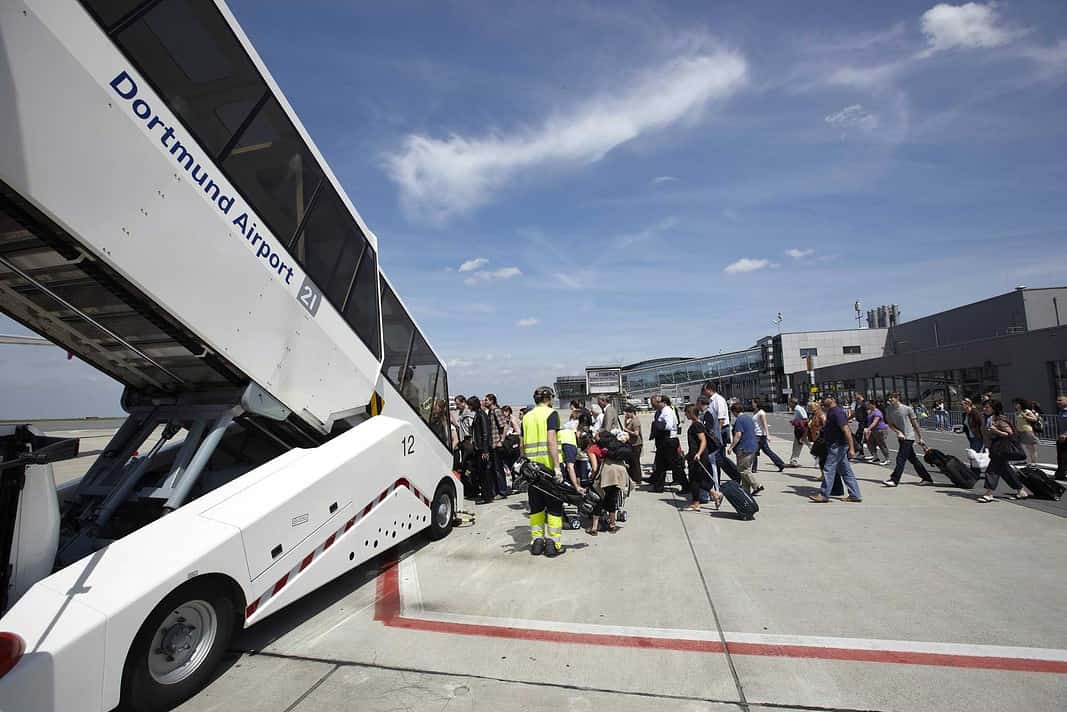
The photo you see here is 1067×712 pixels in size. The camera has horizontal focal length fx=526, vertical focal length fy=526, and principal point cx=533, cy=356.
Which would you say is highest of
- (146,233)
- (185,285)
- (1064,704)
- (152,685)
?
(146,233)

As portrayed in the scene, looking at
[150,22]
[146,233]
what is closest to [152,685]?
[146,233]

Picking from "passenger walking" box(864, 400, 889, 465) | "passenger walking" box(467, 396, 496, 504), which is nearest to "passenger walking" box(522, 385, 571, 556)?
"passenger walking" box(467, 396, 496, 504)

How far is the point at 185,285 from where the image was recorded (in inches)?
137

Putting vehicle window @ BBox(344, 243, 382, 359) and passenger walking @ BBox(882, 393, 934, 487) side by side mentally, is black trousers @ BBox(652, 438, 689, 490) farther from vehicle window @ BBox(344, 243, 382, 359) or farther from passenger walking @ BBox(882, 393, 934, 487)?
vehicle window @ BBox(344, 243, 382, 359)

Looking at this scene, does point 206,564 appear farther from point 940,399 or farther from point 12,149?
point 940,399

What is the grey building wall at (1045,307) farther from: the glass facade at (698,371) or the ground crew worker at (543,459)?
the ground crew worker at (543,459)

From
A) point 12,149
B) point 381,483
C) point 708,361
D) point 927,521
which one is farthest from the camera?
point 708,361

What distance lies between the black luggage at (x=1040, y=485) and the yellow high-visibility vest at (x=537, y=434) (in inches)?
281

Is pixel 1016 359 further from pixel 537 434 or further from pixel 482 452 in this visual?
pixel 537 434

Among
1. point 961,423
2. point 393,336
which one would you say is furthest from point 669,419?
point 961,423

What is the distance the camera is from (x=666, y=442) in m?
8.95

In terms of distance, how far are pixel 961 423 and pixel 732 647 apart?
2307cm

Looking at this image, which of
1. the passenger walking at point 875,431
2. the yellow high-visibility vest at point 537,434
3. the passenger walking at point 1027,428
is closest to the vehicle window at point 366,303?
the yellow high-visibility vest at point 537,434

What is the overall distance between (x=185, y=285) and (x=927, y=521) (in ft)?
27.4
